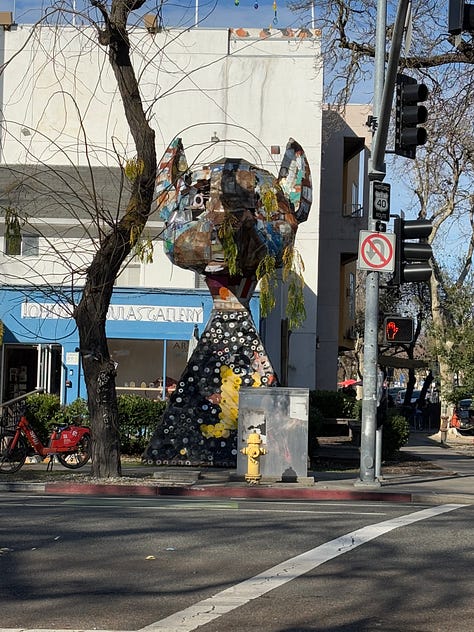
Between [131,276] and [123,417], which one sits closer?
[123,417]

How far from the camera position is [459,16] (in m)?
10.4

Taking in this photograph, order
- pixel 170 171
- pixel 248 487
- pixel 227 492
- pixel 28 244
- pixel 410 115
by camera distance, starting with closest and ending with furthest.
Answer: pixel 410 115 < pixel 227 492 < pixel 248 487 < pixel 170 171 < pixel 28 244

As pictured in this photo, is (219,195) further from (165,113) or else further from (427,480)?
(165,113)

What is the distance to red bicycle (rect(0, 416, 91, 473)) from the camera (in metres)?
19.8

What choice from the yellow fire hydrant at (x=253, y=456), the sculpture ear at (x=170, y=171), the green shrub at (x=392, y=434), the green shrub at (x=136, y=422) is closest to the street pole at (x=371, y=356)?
the yellow fire hydrant at (x=253, y=456)

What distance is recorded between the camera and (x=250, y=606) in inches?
309

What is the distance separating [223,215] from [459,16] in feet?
35.1

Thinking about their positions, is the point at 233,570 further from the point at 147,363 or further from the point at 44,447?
the point at 147,363

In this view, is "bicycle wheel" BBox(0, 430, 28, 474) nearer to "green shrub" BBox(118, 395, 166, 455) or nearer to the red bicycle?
the red bicycle

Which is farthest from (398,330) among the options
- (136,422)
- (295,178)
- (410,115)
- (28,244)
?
(28,244)

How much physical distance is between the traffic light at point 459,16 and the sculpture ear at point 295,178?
11362 mm

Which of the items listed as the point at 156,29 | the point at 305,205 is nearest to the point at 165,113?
the point at 305,205

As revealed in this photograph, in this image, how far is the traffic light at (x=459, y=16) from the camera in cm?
1036

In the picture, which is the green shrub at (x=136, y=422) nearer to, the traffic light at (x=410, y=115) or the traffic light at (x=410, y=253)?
the traffic light at (x=410, y=253)
